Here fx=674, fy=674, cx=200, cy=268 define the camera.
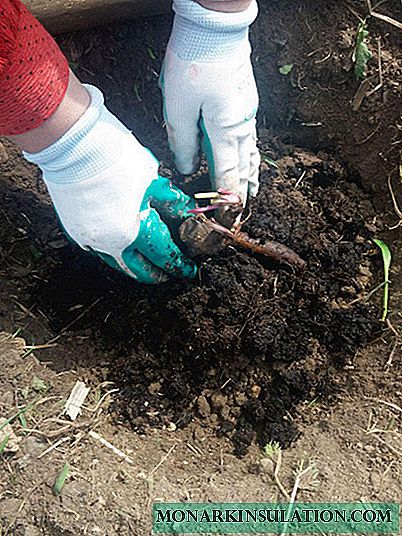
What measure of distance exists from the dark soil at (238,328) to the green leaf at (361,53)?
0.40 metres

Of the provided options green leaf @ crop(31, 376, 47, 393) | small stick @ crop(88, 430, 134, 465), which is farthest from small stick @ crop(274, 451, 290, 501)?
green leaf @ crop(31, 376, 47, 393)

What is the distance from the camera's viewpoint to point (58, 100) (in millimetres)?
1386

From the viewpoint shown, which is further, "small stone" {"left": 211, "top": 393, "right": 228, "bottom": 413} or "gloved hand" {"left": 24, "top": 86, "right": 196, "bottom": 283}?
"small stone" {"left": 211, "top": 393, "right": 228, "bottom": 413}

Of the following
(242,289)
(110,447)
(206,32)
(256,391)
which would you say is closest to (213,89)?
(206,32)

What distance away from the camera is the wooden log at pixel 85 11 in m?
1.73

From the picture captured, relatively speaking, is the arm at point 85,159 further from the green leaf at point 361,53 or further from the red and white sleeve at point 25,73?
the green leaf at point 361,53

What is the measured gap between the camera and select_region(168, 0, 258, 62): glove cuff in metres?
1.47

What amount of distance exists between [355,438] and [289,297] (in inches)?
14.3

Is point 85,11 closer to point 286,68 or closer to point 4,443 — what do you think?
point 286,68

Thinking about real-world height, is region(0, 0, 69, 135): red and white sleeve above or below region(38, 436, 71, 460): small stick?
above

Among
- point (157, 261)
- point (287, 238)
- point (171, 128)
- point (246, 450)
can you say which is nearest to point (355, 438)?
point (246, 450)

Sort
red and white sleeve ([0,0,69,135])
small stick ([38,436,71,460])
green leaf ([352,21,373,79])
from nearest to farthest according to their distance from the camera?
red and white sleeve ([0,0,69,135])
small stick ([38,436,71,460])
green leaf ([352,21,373,79])

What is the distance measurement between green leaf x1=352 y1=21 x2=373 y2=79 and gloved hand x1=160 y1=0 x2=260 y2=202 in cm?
34

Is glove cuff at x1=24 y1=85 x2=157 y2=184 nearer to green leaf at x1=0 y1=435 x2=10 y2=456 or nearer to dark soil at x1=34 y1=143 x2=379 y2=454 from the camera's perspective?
dark soil at x1=34 y1=143 x2=379 y2=454
